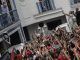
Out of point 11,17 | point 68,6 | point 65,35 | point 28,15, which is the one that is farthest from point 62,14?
point 65,35

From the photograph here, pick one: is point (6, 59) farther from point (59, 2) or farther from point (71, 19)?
point (59, 2)

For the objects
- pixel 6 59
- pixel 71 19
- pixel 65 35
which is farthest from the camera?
pixel 71 19

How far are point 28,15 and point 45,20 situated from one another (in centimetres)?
138

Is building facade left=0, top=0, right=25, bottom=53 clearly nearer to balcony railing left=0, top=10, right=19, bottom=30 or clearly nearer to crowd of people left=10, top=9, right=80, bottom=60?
balcony railing left=0, top=10, right=19, bottom=30

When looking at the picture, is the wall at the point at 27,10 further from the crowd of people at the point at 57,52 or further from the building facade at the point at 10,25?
the crowd of people at the point at 57,52

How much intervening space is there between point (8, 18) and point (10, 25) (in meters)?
0.50

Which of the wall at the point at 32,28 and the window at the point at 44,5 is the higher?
the window at the point at 44,5

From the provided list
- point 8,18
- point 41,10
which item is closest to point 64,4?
point 41,10

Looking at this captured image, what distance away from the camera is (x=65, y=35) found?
56.7 feet

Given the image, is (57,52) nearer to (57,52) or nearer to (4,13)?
(57,52)

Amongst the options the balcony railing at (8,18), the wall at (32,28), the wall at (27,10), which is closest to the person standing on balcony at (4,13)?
the balcony railing at (8,18)

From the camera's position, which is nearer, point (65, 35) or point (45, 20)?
point (65, 35)

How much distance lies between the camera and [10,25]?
2386cm

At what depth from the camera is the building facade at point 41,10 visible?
26844mm
